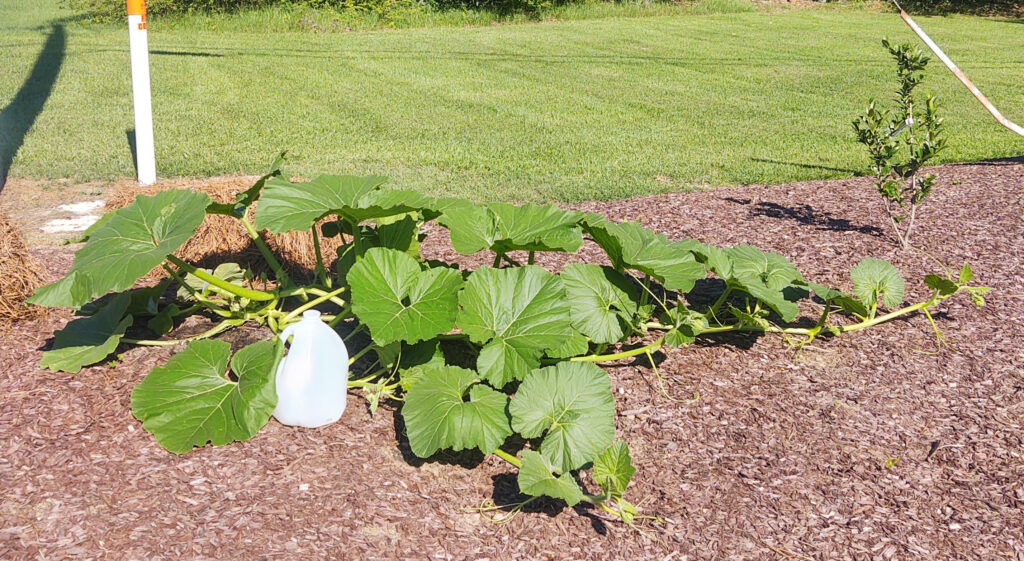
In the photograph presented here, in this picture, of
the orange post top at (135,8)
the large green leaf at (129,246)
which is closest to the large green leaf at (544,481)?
the large green leaf at (129,246)

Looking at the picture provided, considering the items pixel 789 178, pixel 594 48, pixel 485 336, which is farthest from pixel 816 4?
pixel 485 336

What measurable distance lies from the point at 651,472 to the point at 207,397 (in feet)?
4.45

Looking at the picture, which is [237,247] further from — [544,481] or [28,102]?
[28,102]

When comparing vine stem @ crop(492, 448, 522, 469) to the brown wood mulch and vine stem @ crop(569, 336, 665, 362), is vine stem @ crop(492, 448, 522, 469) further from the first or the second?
vine stem @ crop(569, 336, 665, 362)

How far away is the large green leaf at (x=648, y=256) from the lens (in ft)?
9.68

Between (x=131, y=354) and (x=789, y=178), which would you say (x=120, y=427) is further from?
(x=789, y=178)

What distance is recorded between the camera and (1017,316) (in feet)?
12.0

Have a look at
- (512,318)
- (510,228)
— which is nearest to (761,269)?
(510,228)

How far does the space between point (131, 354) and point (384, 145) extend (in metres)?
4.07

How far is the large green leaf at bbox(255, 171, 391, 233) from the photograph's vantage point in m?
2.68

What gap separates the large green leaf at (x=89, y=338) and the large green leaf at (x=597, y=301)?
1521 millimetres

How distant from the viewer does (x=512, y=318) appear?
2.76 metres

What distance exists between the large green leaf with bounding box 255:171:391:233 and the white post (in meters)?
2.93

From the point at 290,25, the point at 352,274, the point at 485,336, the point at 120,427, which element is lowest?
the point at 120,427
